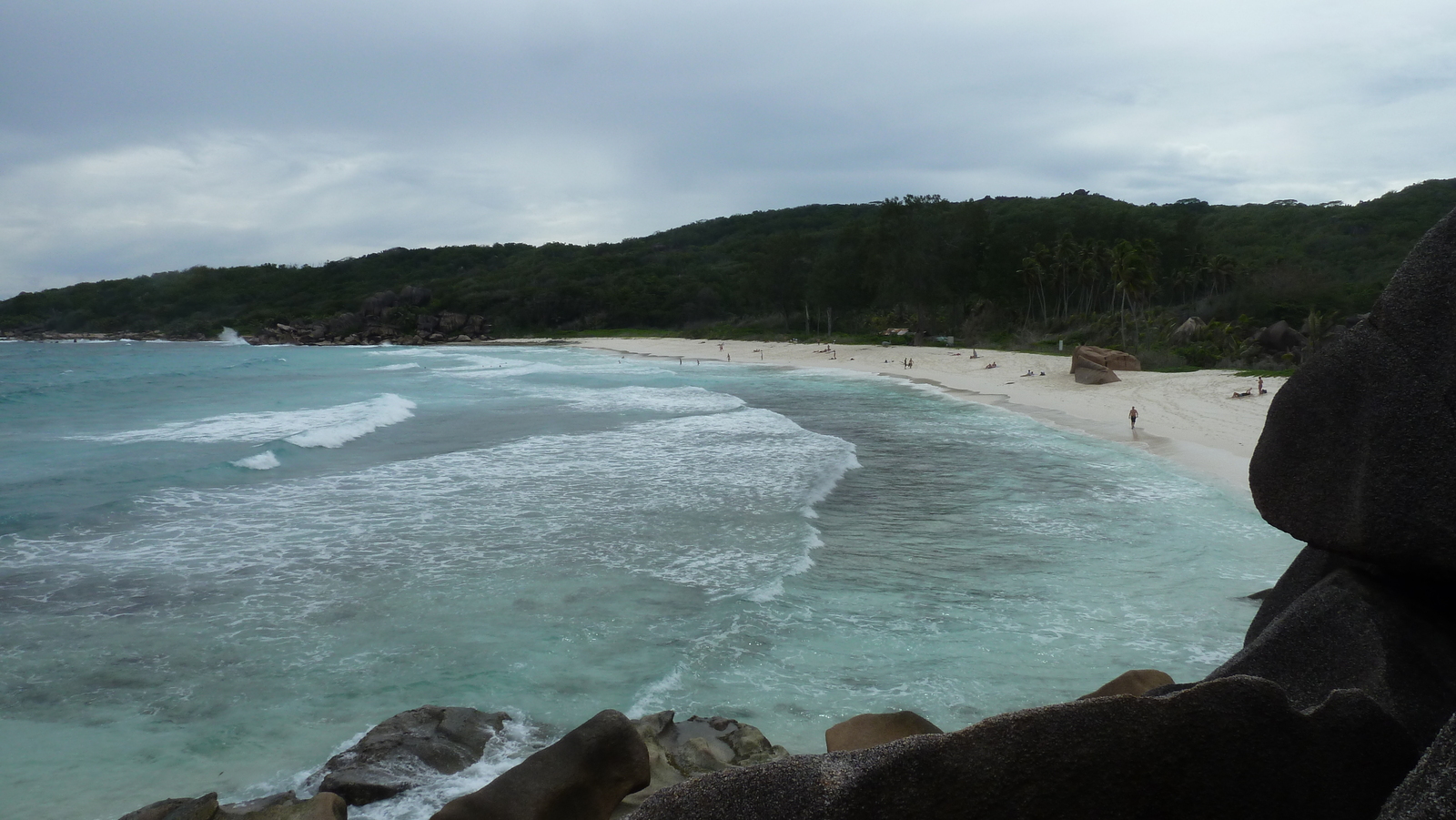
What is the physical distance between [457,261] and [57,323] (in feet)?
209

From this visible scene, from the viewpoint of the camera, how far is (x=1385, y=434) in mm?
3883

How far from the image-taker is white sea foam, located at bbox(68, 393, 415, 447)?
23953 millimetres

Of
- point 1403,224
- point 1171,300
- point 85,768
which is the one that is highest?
point 1403,224

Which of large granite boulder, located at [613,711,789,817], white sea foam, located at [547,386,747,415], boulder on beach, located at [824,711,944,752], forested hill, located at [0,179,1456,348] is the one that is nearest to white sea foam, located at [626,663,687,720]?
large granite boulder, located at [613,711,789,817]

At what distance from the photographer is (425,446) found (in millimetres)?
22219

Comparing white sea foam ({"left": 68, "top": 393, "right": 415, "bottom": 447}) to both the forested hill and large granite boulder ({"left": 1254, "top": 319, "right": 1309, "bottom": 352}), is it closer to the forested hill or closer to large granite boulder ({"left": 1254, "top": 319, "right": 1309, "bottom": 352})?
large granite boulder ({"left": 1254, "top": 319, "right": 1309, "bottom": 352})

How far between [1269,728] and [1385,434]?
1.85m

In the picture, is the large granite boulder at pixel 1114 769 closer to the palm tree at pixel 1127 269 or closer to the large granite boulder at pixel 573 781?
the large granite boulder at pixel 573 781

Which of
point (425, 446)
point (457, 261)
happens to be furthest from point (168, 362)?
point (457, 261)

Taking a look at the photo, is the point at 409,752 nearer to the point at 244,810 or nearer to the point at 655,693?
the point at 244,810

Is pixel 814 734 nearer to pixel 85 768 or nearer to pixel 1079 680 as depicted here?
pixel 1079 680

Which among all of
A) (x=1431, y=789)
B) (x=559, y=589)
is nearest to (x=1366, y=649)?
(x=1431, y=789)

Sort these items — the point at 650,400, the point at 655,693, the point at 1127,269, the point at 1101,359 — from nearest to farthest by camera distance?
the point at 655,693
the point at 1101,359
the point at 650,400
the point at 1127,269

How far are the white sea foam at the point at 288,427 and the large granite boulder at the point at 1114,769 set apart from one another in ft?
73.2
